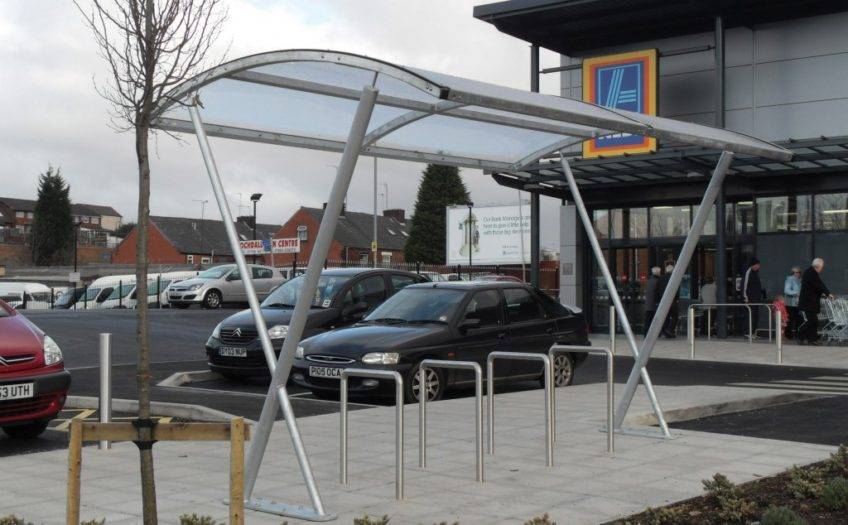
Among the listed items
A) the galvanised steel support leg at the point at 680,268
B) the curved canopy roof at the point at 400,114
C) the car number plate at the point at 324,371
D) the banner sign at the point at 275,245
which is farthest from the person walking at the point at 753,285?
the banner sign at the point at 275,245

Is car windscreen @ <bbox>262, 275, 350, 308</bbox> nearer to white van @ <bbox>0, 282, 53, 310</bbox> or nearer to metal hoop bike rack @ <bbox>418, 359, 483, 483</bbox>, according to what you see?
metal hoop bike rack @ <bbox>418, 359, 483, 483</bbox>

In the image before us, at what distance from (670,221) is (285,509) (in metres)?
21.9

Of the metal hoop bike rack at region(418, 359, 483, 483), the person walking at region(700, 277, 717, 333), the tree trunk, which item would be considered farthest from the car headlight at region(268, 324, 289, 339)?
the person walking at region(700, 277, 717, 333)

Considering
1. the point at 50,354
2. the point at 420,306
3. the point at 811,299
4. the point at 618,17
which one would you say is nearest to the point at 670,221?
the point at 618,17

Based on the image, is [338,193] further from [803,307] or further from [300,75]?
[803,307]

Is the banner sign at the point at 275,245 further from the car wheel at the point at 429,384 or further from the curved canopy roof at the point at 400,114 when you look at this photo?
the curved canopy roof at the point at 400,114

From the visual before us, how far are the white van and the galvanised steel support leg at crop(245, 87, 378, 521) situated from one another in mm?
47100

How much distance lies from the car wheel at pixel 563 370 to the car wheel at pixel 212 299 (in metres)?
23.4

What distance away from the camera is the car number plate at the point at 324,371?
12359 mm

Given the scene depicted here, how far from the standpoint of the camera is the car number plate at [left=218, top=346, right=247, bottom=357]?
14748 mm

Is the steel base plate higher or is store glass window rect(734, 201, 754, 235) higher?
store glass window rect(734, 201, 754, 235)

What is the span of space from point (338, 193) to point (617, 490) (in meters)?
2.76

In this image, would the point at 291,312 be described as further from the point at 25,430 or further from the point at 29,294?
the point at 29,294

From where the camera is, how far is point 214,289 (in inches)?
1425
